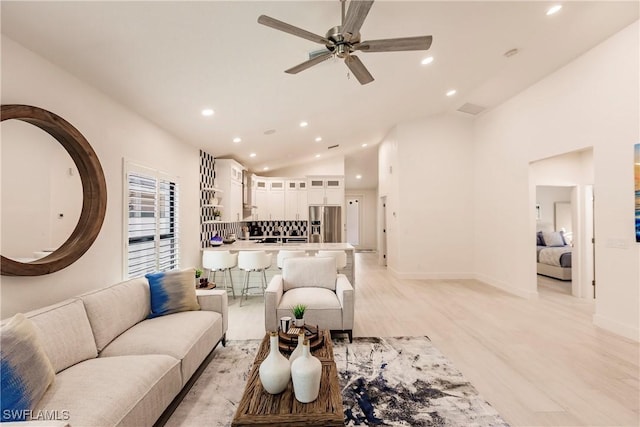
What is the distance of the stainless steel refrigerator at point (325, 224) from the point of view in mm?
8859

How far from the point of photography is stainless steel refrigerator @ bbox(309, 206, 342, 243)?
29.1 ft

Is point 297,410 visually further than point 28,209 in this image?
No

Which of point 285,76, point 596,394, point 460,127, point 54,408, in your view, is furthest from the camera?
point 460,127

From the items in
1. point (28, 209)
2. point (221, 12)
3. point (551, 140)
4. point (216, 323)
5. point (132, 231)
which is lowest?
point (216, 323)

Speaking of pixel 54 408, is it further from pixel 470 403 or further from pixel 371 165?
pixel 371 165

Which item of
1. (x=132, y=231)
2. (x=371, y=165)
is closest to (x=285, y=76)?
(x=132, y=231)

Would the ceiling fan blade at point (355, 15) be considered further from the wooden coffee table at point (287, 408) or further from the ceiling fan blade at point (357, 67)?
the wooden coffee table at point (287, 408)

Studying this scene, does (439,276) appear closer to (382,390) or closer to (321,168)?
(382,390)

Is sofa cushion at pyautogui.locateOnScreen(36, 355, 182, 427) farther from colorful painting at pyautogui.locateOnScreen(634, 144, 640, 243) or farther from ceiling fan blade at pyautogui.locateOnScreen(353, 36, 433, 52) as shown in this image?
colorful painting at pyautogui.locateOnScreen(634, 144, 640, 243)

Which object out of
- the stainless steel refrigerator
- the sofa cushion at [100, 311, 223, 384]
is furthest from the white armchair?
the stainless steel refrigerator

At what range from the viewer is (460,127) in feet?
21.7

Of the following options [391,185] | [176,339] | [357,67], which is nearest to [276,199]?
[391,185]

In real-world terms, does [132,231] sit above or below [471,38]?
below

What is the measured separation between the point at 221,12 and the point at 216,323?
2.75m
